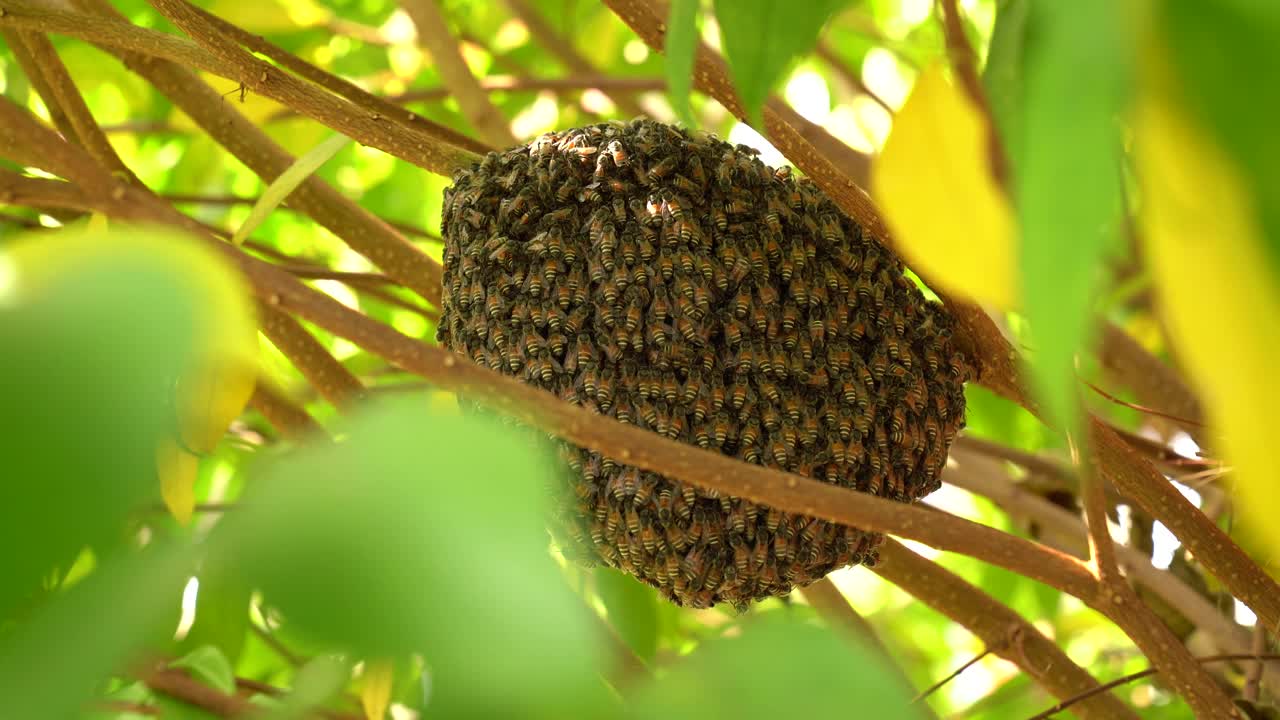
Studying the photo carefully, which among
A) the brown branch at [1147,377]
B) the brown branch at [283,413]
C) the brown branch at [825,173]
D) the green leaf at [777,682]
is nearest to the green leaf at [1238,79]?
the green leaf at [777,682]

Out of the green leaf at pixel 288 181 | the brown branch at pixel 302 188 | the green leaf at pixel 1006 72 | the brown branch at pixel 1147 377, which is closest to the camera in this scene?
the green leaf at pixel 1006 72

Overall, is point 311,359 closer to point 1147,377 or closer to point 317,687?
point 317,687

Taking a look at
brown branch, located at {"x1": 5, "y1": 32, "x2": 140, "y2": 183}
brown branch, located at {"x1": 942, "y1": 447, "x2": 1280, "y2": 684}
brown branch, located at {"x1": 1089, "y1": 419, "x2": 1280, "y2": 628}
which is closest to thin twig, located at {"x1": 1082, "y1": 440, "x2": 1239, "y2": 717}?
brown branch, located at {"x1": 1089, "y1": 419, "x2": 1280, "y2": 628}

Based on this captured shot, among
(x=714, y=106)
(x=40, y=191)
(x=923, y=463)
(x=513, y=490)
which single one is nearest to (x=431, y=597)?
(x=513, y=490)

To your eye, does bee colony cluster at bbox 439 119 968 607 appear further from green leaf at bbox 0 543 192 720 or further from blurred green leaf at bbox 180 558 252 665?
green leaf at bbox 0 543 192 720

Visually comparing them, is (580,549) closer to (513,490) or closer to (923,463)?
(923,463)

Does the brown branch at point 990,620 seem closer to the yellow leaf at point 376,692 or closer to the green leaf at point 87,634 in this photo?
the yellow leaf at point 376,692
